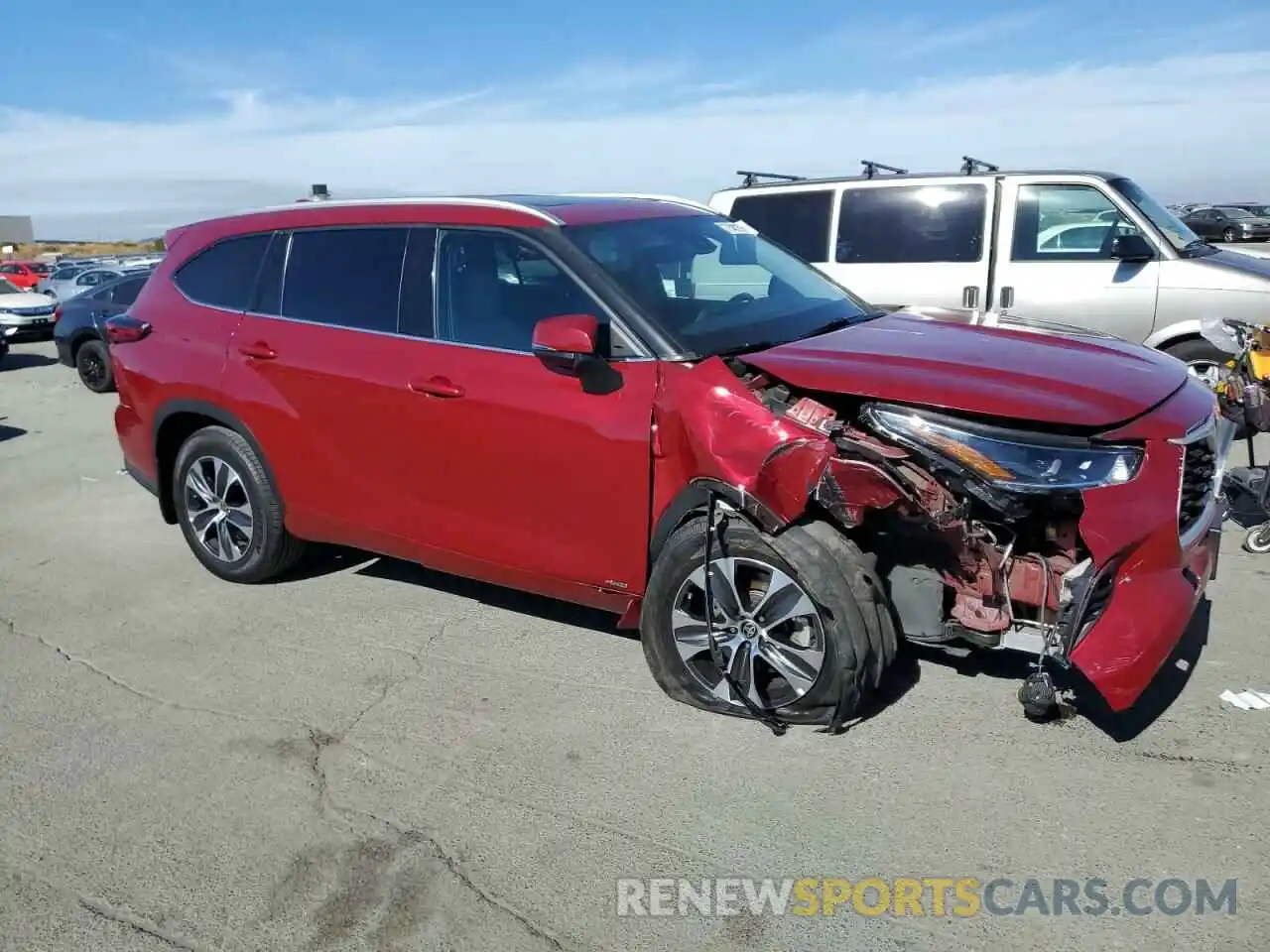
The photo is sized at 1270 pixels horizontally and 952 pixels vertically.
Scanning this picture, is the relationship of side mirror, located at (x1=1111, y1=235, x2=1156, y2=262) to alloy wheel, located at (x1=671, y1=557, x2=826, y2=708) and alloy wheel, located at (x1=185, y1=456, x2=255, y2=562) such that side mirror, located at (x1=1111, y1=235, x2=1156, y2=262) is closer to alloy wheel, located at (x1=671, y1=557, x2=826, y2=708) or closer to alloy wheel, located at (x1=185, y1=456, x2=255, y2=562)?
alloy wheel, located at (x1=671, y1=557, x2=826, y2=708)

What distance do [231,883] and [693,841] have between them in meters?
1.35

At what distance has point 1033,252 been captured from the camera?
848 cm

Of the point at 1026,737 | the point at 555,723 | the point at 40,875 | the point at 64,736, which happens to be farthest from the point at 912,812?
the point at 64,736

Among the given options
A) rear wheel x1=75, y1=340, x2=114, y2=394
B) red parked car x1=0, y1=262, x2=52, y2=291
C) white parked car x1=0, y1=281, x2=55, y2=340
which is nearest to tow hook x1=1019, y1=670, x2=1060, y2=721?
rear wheel x1=75, y1=340, x2=114, y2=394

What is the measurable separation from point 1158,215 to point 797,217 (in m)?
2.86

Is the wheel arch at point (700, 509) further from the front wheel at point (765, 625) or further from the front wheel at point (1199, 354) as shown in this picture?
the front wheel at point (1199, 354)

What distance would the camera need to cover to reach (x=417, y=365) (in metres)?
4.46

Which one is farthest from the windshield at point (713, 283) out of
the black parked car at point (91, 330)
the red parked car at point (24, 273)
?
the red parked car at point (24, 273)

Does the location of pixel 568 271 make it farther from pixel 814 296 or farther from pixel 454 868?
pixel 454 868

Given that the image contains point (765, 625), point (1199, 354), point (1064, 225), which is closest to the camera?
point (765, 625)

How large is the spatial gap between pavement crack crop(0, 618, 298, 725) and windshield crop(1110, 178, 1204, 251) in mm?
7239

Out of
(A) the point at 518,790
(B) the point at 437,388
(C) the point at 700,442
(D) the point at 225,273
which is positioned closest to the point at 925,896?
(A) the point at 518,790

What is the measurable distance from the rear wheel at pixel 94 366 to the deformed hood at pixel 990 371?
11.7 m

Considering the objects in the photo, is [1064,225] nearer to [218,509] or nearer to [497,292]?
[497,292]
